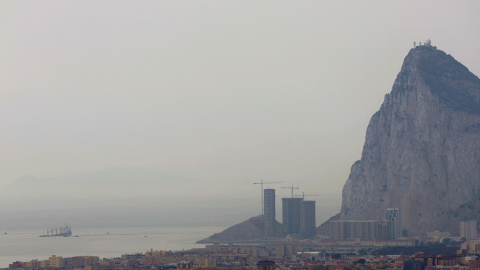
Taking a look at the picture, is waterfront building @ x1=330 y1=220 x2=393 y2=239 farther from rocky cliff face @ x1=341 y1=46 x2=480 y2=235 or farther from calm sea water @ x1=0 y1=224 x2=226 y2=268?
calm sea water @ x1=0 y1=224 x2=226 y2=268

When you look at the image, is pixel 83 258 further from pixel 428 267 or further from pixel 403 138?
pixel 403 138

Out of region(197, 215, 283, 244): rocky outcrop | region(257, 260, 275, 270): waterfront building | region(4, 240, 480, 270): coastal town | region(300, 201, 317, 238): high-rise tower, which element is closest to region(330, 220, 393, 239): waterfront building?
region(300, 201, 317, 238): high-rise tower

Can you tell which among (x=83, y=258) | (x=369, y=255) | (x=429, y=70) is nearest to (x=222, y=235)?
(x=429, y=70)

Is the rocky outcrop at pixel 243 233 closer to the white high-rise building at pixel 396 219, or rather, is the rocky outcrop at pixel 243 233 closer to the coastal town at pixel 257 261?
the white high-rise building at pixel 396 219

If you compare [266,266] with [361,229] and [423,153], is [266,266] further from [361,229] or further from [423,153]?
[423,153]

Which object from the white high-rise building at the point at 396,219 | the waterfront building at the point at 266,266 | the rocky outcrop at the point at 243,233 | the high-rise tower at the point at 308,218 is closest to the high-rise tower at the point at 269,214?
the rocky outcrop at the point at 243,233

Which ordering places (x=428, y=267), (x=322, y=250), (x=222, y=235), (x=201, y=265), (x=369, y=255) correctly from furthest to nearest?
1. (x=222, y=235)
2. (x=322, y=250)
3. (x=369, y=255)
4. (x=201, y=265)
5. (x=428, y=267)

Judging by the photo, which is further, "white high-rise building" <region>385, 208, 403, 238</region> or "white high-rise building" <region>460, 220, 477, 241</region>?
"white high-rise building" <region>385, 208, 403, 238</region>
